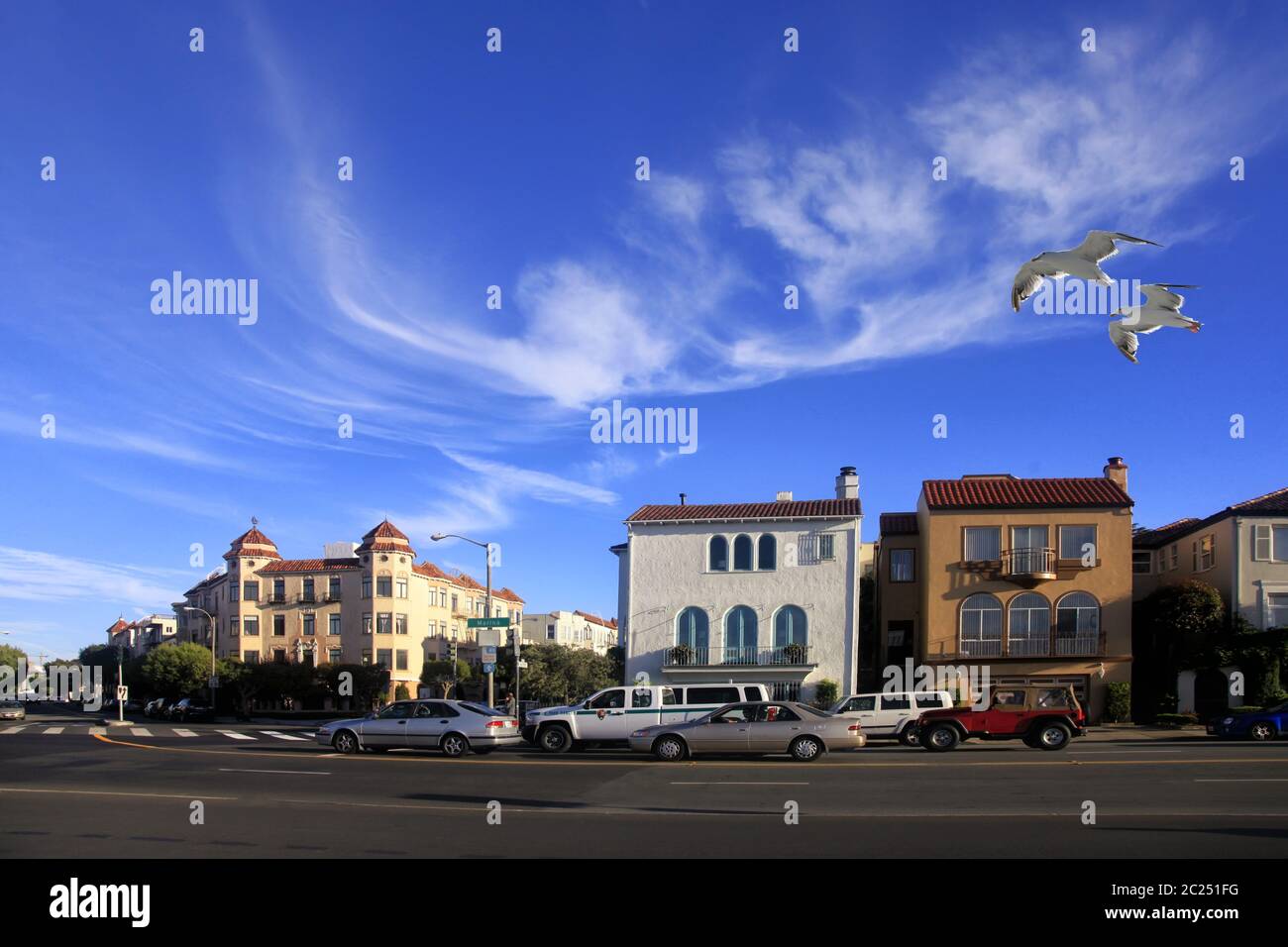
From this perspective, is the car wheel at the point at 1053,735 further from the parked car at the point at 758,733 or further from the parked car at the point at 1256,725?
the parked car at the point at 1256,725

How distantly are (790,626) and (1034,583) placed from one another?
9554 mm

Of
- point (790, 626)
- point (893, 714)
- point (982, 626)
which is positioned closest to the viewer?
point (893, 714)

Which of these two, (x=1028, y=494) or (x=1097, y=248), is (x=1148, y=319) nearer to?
(x=1097, y=248)

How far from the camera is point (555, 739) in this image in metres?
26.3

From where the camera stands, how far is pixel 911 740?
87.9 ft

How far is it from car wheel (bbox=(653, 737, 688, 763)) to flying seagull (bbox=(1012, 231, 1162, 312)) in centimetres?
1483

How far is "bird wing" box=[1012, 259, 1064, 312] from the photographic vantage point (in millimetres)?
10750

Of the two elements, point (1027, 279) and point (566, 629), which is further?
point (566, 629)

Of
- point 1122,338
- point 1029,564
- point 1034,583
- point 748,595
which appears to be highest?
point 1122,338

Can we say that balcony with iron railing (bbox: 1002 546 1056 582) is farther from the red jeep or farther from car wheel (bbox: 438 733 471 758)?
car wheel (bbox: 438 733 471 758)

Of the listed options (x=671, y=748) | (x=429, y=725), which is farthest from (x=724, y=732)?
(x=429, y=725)

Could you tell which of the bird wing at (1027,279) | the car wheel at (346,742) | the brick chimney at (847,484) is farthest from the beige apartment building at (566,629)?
the bird wing at (1027,279)
